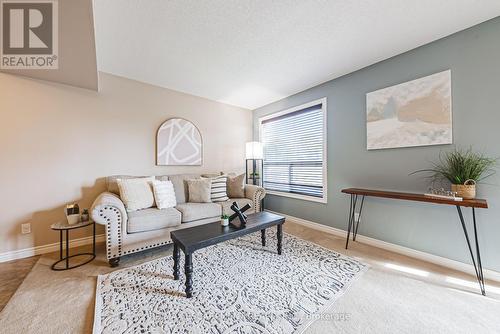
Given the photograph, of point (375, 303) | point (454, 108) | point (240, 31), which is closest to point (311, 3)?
point (240, 31)

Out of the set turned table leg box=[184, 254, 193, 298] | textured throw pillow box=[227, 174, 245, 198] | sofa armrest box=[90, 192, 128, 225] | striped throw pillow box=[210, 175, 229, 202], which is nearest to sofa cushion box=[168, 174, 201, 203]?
striped throw pillow box=[210, 175, 229, 202]

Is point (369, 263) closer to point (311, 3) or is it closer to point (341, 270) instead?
point (341, 270)

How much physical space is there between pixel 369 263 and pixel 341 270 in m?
0.40

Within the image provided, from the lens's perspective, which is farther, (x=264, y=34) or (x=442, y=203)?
(x=264, y=34)

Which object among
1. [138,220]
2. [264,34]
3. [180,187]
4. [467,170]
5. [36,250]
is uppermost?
[264,34]

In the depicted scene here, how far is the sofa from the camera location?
194cm

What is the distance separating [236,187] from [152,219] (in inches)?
57.5

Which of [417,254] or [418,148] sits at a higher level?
[418,148]

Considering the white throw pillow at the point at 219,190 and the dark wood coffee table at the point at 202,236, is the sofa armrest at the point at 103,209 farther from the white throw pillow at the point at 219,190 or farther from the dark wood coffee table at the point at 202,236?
the white throw pillow at the point at 219,190

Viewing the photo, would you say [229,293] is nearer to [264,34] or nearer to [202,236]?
[202,236]

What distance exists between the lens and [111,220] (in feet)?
6.38

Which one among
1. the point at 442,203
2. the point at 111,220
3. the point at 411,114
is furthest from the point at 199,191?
the point at 411,114

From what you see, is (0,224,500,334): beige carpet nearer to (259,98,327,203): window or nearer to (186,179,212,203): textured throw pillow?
(186,179,212,203): textured throw pillow

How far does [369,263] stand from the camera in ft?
6.64
